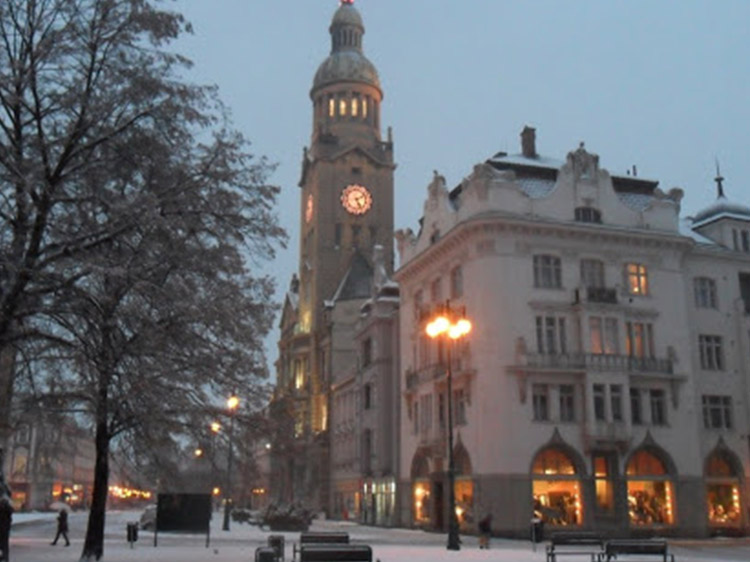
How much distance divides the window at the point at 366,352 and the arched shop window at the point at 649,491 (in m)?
24.1

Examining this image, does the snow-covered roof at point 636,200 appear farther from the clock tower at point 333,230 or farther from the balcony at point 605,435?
the clock tower at point 333,230

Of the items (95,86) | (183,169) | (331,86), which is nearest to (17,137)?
(95,86)

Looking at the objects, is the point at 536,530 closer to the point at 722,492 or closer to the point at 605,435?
the point at 605,435

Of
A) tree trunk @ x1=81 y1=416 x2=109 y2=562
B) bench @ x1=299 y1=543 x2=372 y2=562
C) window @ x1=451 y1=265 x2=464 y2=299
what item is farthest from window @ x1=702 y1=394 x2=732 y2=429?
tree trunk @ x1=81 y1=416 x2=109 y2=562

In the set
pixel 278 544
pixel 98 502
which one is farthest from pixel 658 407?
pixel 98 502

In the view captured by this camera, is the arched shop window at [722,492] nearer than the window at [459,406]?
No

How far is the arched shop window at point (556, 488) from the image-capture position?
45625 millimetres

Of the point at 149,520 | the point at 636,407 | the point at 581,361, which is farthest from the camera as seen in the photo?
the point at 149,520

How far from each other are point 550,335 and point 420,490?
13.9 meters

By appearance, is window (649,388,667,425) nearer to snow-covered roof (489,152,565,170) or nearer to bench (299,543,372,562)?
snow-covered roof (489,152,565,170)

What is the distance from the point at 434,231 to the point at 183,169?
36000 mm

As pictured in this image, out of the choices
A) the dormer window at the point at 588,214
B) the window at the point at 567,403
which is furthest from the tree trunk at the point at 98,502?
the dormer window at the point at 588,214

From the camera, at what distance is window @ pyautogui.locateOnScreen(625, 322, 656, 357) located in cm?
4931

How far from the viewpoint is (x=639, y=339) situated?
49.7m
